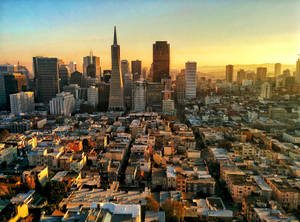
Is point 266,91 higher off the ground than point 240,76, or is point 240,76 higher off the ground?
point 240,76

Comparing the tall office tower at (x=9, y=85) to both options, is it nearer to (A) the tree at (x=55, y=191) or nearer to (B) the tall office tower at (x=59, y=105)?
(B) the tall office tower at (x=59, y=105)

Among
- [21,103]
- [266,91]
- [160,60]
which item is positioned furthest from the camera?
[160,60]

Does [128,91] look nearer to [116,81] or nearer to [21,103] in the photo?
[116,81]

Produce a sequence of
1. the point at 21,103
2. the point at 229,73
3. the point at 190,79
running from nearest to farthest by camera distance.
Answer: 1. the point at 21,103
2. the point at 190,79
3. the point at 229,73

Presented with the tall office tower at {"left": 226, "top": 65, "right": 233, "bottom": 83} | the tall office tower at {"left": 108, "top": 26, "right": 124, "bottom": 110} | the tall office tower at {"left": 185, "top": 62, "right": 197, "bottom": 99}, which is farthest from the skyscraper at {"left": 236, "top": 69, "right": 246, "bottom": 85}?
the tall office tower at {"left": 108, "top": 26, "right": 124, "bottom": 110}

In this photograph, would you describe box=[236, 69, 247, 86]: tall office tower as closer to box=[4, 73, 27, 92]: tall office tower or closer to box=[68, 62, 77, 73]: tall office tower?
box=[4, 73, 27, 92]: tall office tower

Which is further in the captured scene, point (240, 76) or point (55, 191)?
point (240, 76)

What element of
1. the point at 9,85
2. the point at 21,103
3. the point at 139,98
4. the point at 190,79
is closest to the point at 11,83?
the point at 9,85

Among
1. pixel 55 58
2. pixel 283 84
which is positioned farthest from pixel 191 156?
pixel 55 58

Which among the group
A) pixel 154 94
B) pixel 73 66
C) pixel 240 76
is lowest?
pixel 154 94
